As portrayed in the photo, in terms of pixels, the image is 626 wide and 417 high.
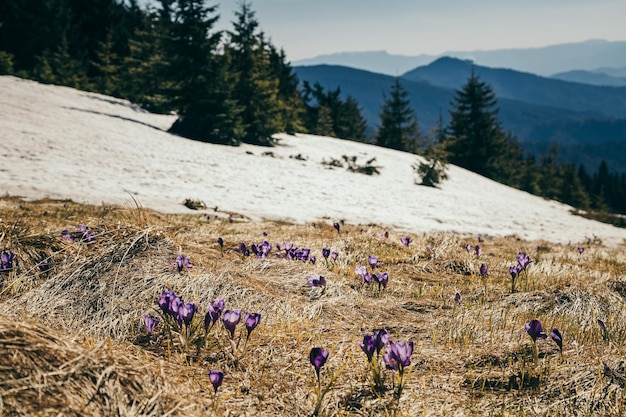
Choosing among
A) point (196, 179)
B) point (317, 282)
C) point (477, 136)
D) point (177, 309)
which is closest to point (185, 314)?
point (177, 309)

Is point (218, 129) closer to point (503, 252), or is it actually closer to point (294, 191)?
point (294, 191)

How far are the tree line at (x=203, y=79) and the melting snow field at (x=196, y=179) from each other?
6.79 feet

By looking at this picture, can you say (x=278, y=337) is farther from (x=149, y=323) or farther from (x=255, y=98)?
(x=255, y=98)

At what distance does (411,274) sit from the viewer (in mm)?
4508

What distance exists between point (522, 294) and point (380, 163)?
68.0 ft

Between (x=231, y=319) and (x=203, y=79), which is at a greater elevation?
(x=203, y=79)

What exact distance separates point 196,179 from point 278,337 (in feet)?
31.8

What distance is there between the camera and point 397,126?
55.8 metres

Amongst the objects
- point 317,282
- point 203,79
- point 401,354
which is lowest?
point 317,282

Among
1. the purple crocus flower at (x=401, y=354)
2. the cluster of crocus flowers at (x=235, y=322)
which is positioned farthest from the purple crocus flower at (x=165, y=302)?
the purple crocus flower at (x=401, y=354)

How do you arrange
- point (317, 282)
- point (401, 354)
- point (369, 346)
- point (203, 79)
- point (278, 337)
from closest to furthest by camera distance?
point (401, 354), point (369, 346), point (278, 337), point (317, 282), point (203, 79)

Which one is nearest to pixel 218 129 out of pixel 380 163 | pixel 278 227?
pixel 380 163

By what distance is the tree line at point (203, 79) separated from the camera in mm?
20062

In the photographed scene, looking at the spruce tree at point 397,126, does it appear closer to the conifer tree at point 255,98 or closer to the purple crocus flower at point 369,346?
the conifer tree at point 255,98
